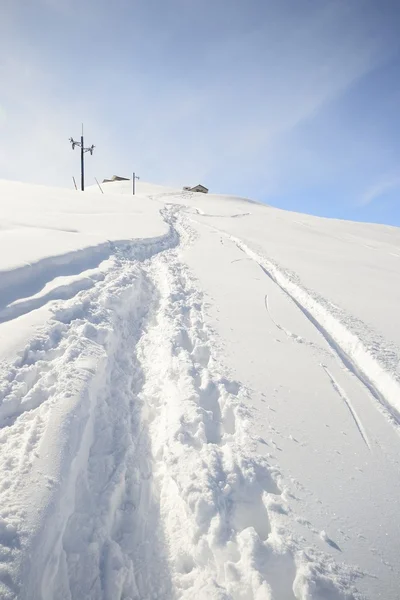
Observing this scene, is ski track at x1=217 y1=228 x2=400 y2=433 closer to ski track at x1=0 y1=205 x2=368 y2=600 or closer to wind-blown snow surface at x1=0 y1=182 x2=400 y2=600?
wind-blown snow surface at x1=0 y1=182 x2=400 y2=600

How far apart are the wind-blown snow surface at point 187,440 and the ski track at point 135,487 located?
0.01m

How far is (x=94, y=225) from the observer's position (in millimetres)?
11328

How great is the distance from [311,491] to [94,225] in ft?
34.8

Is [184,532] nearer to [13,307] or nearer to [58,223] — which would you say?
[13,307]

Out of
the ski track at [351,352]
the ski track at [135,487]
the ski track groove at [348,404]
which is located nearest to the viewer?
the ski track at [135,487]

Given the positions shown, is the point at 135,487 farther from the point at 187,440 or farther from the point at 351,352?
the point at 351,352

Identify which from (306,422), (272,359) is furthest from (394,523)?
(272,359)

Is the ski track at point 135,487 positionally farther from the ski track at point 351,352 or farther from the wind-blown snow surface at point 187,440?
the ski track at point 351,352

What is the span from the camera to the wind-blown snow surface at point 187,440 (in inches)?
90.4

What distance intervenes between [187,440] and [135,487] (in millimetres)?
664

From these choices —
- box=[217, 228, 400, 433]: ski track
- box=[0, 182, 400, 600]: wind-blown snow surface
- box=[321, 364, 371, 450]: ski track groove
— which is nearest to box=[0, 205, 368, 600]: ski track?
box=[0, 182, 400, 600]: wind-blown snow surface

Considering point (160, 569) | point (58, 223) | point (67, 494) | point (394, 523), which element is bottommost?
point (160, 569)

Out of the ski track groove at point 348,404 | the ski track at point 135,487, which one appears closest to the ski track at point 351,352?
the ski track groove at point 348,404

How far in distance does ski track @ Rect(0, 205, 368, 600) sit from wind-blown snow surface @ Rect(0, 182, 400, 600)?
0.01 m
